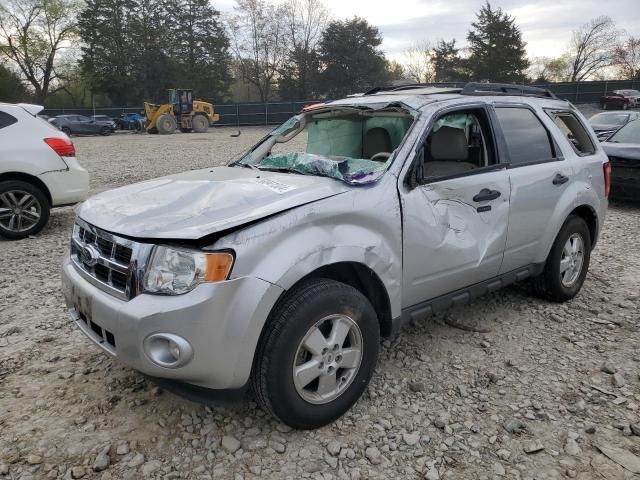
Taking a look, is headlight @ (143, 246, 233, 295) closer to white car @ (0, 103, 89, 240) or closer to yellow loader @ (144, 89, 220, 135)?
white car @ (0, 103, 89, 240)

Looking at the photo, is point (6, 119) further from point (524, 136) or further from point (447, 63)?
point (447, 63)

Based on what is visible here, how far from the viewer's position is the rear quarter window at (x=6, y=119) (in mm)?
6107

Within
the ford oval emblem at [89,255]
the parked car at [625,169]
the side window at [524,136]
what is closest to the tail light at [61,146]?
the ford oval emblem at [89,255]

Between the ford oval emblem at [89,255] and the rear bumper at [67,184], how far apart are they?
4.22 meters

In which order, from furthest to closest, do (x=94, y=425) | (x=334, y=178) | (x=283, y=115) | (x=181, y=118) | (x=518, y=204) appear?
(x=283, y=115)
(x=181, y=118)
(x=518, y=204)
(x=334, y=178)
(x=94, y=425)

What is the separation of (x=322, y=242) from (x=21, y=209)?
531 cm

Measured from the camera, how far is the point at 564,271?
4215mm

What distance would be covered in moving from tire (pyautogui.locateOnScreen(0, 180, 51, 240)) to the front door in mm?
5122

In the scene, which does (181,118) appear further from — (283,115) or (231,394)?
(231,394)

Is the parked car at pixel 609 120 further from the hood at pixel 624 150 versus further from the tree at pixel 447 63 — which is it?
the tree at pixel 447 63

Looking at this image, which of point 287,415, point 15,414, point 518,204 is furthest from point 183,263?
point 518,204

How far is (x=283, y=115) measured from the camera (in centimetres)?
3797

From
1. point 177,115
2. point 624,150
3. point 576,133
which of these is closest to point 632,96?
point 177,115

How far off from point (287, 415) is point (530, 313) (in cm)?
248
